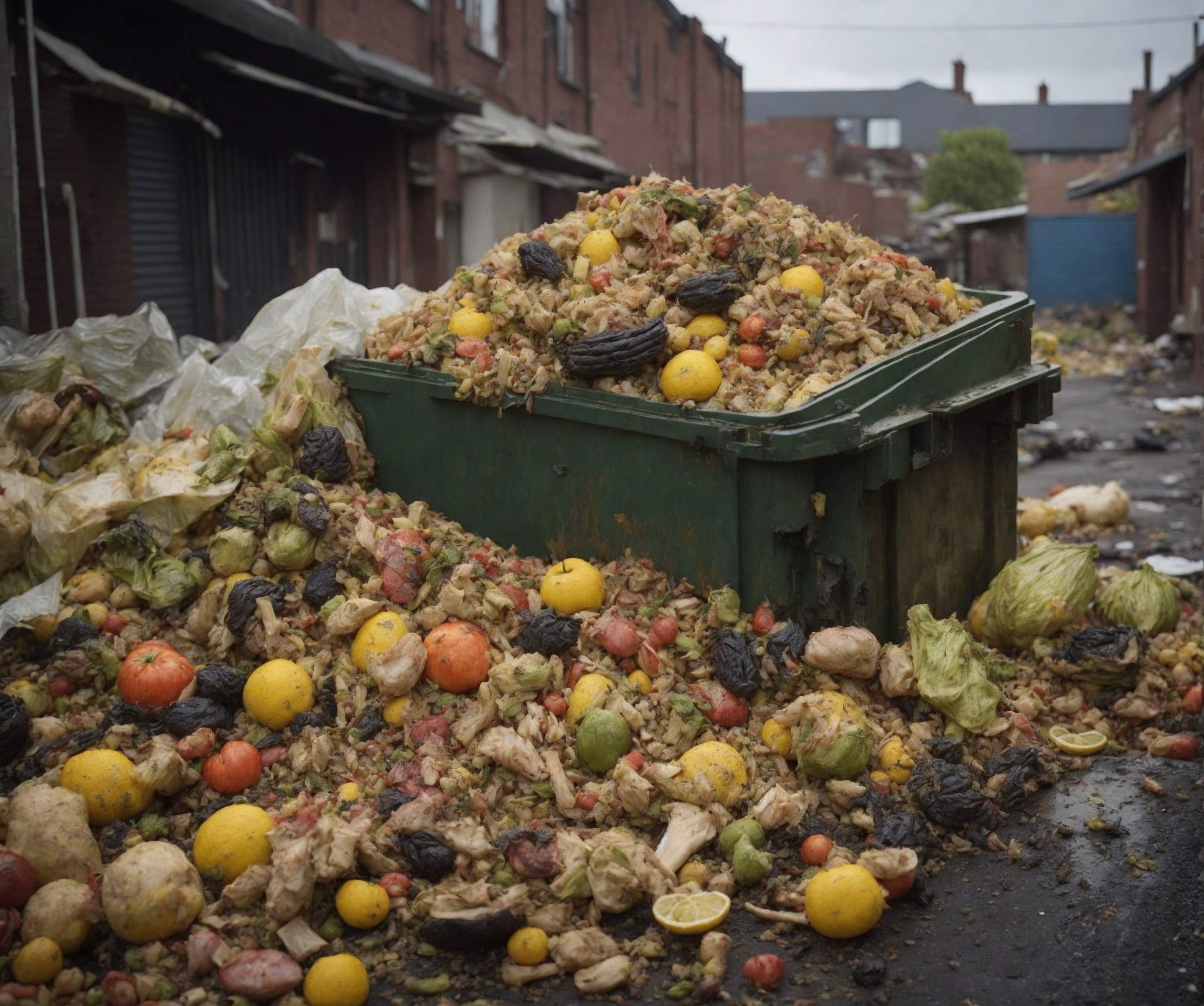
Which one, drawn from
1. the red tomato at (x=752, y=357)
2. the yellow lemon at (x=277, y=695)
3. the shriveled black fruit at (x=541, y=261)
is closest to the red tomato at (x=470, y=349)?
the shriveled black fruit at (x=541, y=261)

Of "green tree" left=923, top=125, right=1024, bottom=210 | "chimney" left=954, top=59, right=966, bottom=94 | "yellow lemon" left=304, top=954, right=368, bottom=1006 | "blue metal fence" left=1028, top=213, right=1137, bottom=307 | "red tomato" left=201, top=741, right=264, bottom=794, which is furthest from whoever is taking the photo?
"chimney" left=954, top=59, right=966, bottom=94

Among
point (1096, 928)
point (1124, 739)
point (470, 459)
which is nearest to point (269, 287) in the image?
point (470, 459)

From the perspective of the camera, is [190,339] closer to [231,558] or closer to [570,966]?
[231,558]

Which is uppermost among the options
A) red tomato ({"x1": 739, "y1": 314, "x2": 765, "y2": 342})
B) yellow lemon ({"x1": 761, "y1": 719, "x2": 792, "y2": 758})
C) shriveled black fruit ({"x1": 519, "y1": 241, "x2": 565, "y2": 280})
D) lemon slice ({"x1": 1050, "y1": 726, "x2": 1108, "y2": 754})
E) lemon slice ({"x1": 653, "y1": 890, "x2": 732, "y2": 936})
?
shriveled black fruit ({"x1": 519, "y1": 241, "x2": 565, "y2": 280})

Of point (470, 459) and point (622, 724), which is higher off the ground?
point (470, 459)

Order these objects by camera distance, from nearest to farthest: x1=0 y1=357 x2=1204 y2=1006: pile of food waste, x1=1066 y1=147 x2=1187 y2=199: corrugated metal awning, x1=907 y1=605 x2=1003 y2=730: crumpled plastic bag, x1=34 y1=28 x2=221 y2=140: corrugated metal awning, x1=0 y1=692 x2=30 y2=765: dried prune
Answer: x1=0 y1=357 x2=1204 y2=1006: pile of food waste < x1=0 y1=692 x2=30 y2=765: dried prune < x1=907 y1=605 x2=1003 y2=730: crumpled plastic bag < x1=34 y1=28 x2=221 y2=140: corrugated metal awning < x1=1066 y1=147 x2=1187 y2=199: corrugated metal awning

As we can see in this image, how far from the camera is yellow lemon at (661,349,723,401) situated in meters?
5.16

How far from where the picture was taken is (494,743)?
463 centimetres

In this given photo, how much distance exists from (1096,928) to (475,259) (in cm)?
1515

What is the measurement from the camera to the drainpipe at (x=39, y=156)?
8.03m

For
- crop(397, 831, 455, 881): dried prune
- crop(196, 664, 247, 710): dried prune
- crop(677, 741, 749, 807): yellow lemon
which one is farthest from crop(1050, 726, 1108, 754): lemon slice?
crop(196, 664, 247, 710): dried prune

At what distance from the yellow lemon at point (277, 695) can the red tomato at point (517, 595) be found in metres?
0.93

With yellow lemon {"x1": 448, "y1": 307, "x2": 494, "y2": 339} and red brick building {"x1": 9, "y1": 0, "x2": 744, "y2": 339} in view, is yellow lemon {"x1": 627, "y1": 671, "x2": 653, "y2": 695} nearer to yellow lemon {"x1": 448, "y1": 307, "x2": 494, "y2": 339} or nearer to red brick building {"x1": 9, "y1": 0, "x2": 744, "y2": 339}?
yellow lemon {"x1": 448, "y1": 307, "x2": 494, "y2": 339}

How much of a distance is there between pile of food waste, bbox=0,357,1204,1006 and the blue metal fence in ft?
81.4
